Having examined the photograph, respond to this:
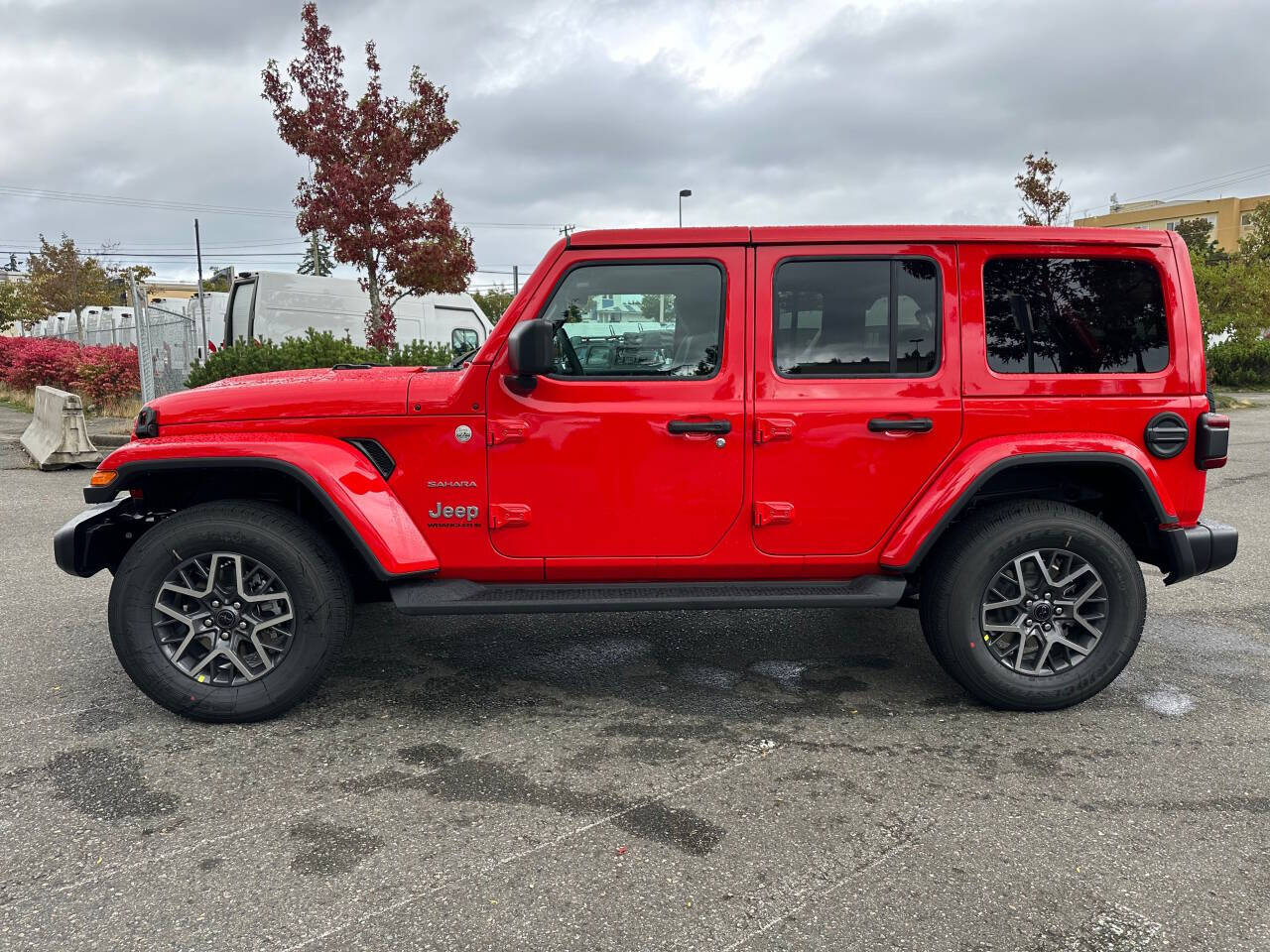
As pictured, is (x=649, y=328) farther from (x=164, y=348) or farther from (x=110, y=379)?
(x=110, y=379)

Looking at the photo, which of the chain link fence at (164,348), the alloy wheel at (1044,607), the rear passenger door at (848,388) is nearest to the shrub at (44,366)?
the chain link fence at (164,348)

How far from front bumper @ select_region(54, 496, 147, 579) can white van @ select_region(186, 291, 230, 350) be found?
517 inches

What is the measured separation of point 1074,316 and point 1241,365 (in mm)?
28700

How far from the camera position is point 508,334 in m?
3.35

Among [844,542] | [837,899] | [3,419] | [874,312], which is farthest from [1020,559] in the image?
[3,419]

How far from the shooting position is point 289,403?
348 centimetres

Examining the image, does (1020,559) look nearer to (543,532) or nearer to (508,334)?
(543,532)

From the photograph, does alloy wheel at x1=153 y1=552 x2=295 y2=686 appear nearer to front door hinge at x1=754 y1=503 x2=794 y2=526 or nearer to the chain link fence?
front door hinge at x1=754 y1=503 x2=794 y2=526

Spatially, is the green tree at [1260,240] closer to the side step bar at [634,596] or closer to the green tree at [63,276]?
the side step bar at [634,596]

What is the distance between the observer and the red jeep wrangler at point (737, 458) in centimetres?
344

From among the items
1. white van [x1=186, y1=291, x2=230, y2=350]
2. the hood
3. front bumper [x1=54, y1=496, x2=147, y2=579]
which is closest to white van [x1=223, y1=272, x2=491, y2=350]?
white van [x1=186, y1=291, x2=230, y2=350]

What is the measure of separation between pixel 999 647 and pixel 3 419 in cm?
1834

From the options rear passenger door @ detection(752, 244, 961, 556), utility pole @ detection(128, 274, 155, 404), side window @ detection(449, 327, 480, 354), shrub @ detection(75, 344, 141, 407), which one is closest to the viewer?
rear passenger door @ detection(752, 244, 961, 556)

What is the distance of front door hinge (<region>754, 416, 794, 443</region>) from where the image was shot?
346 centimetres
